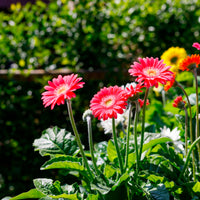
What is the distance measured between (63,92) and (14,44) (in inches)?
75.0

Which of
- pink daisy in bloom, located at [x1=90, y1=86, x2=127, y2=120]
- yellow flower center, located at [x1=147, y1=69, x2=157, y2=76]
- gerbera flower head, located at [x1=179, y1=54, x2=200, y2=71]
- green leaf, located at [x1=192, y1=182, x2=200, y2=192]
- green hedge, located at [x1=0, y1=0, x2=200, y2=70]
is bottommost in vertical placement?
green leaf, located at [x1=192, y1=182, x2=200, y2=192]

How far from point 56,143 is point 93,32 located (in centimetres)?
172

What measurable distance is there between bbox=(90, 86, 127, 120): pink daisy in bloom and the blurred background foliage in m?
1.72

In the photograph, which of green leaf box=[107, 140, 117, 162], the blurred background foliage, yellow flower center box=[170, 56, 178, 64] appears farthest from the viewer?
the blurred background foliage

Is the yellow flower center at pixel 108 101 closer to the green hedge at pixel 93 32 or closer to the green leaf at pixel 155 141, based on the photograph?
the green leaf at pixel 155 141

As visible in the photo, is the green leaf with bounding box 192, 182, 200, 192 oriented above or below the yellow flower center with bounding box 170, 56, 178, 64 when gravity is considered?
below

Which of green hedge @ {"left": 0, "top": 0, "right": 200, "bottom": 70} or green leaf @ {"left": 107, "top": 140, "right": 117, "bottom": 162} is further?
green hedge @ {"left": 0, "top": 0, "right": 200, "bottom": 70}

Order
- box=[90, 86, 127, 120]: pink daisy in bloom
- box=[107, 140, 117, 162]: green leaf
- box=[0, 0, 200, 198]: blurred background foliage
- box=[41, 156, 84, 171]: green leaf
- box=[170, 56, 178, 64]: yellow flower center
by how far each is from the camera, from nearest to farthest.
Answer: box=[90, 86, 127, 120]: pink daisy in bloom → box=[41, 156, 84, 171]: green leaf → box=[107, 140, 117, 162]: green leaf → box=[170, 56, 178, 64]: yellow flower center → box=[0, 0, 200, 198]: blurred background foliage

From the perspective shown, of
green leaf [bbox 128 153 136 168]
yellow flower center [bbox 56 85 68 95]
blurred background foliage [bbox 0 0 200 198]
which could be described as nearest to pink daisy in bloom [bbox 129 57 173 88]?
yellow flower center [bbox 56 85 68 95]

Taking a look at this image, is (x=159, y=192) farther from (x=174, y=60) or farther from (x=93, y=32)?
(x=93, y=32)

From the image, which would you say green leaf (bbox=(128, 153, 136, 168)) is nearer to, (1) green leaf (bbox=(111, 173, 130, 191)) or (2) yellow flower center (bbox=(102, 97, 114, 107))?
(1) green leaf (bbox=(111, 173, 130, 191))

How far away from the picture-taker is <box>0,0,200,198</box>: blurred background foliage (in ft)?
8.56

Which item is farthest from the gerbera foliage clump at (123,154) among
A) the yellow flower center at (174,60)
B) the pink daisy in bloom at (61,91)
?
the yellow flower center at (174,60)

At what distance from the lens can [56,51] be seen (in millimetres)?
2791
